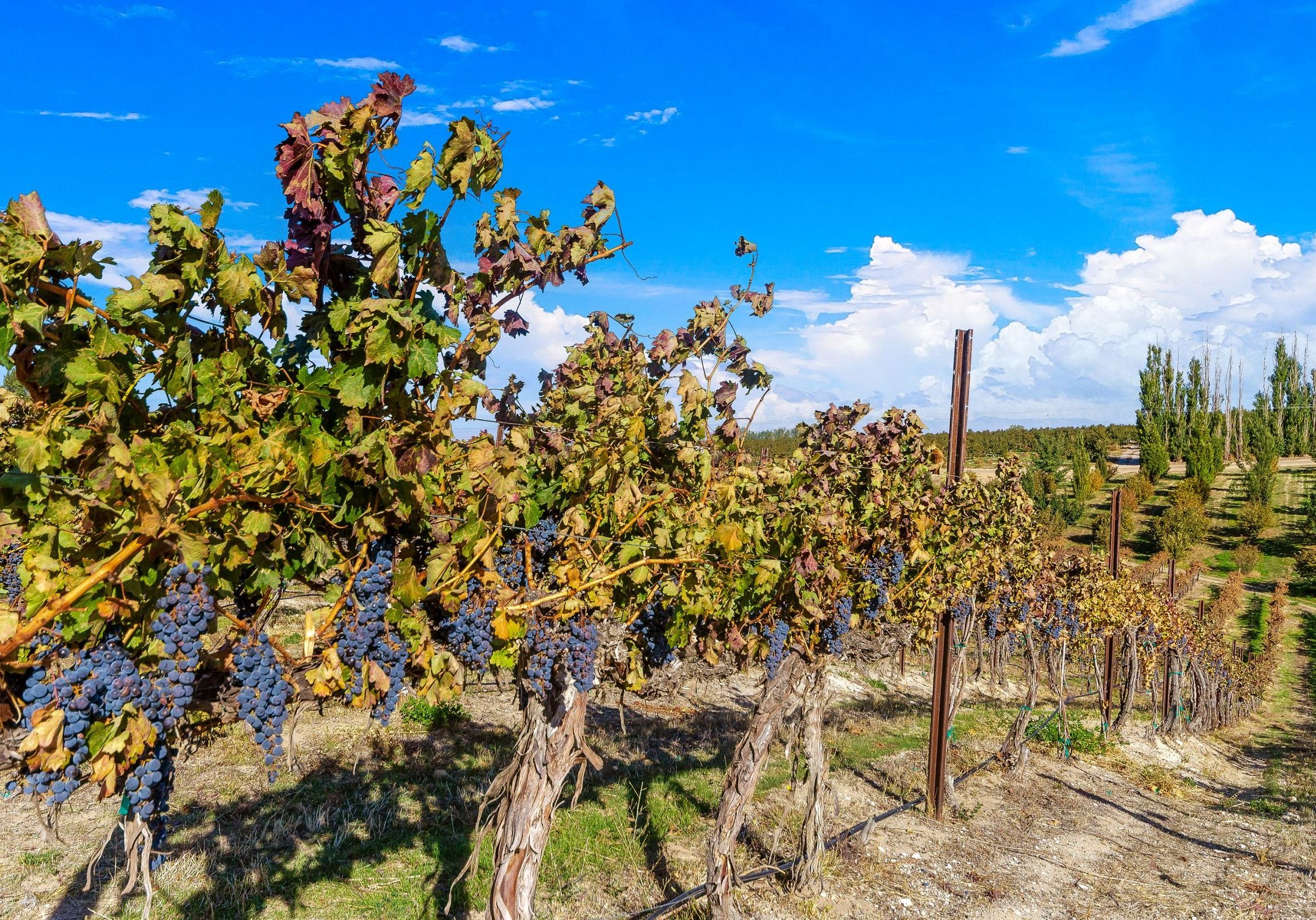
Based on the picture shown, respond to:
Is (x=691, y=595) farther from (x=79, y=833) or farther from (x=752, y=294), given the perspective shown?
(x=79, y=833)

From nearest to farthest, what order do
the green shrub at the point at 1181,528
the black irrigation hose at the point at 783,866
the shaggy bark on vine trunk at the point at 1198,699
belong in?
the black irrigation hose at the point at 783,866 → the shaggy bark on vine trunk at the point at 1198,699 → the green shrub at the point at 1181,528

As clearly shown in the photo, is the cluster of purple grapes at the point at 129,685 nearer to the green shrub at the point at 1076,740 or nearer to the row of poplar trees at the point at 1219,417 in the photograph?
the green shrub at the point at 1076,740

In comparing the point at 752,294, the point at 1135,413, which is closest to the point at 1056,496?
the point at 1135,413

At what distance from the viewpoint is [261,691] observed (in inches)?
86.0

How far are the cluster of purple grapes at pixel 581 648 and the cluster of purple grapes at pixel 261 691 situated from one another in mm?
1166

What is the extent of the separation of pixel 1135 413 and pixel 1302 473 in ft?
34.3

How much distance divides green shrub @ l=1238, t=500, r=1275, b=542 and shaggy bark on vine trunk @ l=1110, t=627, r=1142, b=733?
24.0 m

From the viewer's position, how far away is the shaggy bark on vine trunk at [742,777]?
4.85 meters

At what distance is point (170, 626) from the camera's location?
1.94m

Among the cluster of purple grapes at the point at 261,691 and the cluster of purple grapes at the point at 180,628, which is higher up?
the cluster of purple grapes at the point at 180,628

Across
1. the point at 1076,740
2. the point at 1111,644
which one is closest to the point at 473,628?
the point at 1076,740

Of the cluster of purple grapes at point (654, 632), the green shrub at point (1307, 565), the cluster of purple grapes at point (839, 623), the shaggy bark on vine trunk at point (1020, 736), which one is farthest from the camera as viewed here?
the green shrub at point (1307, 565)

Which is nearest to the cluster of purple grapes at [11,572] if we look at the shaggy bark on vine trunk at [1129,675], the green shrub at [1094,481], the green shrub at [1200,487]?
the shaggy bark on vine trunk at [1129,675]

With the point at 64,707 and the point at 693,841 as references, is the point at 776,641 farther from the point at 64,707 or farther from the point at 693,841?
the point at 64,707
